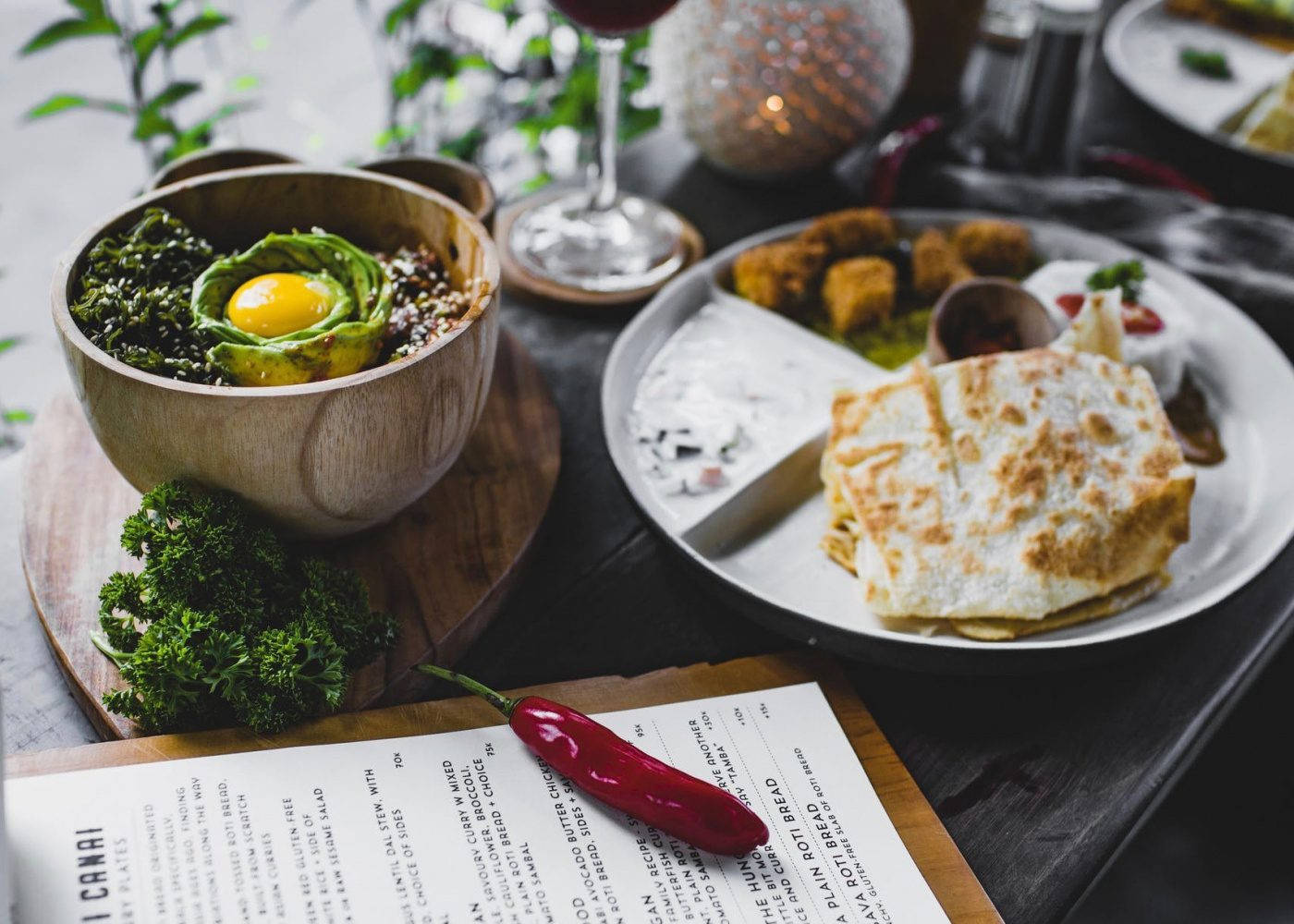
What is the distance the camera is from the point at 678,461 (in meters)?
1.53

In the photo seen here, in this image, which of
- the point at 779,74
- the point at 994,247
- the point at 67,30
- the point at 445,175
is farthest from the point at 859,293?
the point at 67,30

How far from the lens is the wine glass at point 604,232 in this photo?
1903 mm

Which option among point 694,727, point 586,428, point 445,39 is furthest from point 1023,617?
point 445,39

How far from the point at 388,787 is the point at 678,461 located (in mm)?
628

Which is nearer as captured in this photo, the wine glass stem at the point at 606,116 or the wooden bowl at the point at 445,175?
the wooden bowl at the point at 445,175

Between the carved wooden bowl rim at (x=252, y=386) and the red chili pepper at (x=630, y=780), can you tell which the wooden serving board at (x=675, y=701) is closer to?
the red chili pepper at (x=630, y=780)

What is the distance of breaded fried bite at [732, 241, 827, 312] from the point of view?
1849mm

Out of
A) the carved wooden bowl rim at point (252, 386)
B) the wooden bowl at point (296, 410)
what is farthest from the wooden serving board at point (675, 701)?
the carved wooden bowl rim at point (252, 386)

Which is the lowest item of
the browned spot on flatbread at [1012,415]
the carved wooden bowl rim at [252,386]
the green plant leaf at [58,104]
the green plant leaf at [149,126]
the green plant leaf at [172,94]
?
the browned spot on flatbread at [1012,415]

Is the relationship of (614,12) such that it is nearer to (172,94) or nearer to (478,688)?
(172,94)

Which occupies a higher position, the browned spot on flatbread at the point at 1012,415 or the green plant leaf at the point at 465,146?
the browned spot on flatbread at the point at 1012,415

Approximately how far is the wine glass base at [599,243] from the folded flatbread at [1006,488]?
570 millimetres

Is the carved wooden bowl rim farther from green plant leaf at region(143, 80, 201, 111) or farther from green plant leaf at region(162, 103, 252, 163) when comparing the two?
green plant leaf at region(162, 103, 252, 163)

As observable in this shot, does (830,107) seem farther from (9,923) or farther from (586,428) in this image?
(9,923)
